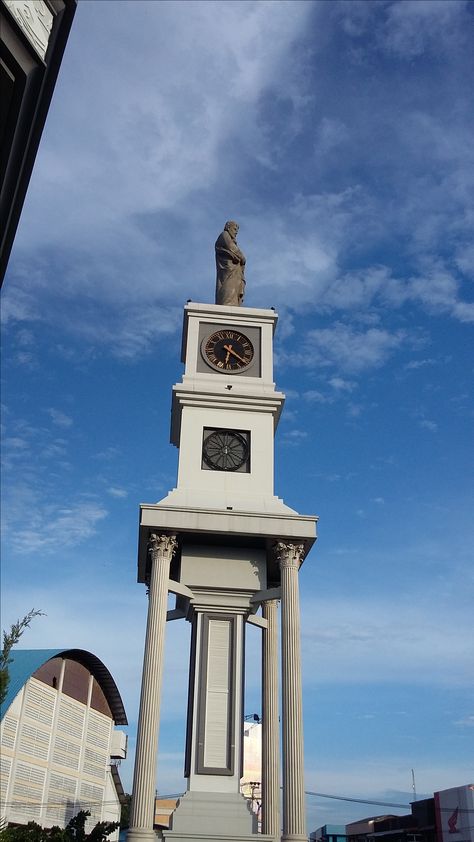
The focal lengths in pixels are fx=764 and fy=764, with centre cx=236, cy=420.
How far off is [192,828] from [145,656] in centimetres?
655

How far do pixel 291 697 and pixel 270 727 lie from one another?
5.00 metres

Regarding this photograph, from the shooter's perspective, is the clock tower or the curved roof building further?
the curved roof building

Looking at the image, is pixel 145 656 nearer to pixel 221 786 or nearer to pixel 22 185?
pixel 221 786

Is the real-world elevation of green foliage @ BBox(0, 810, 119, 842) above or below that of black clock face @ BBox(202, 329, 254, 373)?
below

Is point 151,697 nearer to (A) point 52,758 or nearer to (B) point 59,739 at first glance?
(A) point 52,758

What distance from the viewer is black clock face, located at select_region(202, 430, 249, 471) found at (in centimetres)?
3662

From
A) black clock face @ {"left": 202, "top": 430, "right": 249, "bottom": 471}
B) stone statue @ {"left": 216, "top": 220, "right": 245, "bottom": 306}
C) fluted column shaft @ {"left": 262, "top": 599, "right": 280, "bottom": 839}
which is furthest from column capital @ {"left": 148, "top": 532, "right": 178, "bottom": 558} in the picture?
stone statue @ {"left": 216, "top": 220, "right": 245, "bottom": 306}

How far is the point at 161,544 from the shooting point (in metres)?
33.2

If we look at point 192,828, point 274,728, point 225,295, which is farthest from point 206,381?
point 192,828

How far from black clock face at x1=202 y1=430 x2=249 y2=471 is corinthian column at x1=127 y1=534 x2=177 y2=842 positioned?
4.86 m

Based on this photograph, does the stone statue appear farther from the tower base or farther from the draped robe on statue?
the tower base

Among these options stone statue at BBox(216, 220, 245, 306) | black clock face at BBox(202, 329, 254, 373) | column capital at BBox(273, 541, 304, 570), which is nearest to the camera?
column capital at BBox(273, 541, 304, 570)

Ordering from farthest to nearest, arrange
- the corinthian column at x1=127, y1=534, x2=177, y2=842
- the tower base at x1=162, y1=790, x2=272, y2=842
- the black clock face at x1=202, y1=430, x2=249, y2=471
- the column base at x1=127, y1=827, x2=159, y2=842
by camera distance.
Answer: the black clock face at x1=202, y1=430, x2=249, y2=471 < the tower base at x1=162, y1=790, x2=272, y2=842 < the corinthian column at x1=127, y1=534, x2=177, y2=842 < the column base at x1=127, y1=827, x2=159, y2=842

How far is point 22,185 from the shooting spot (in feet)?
46.4
